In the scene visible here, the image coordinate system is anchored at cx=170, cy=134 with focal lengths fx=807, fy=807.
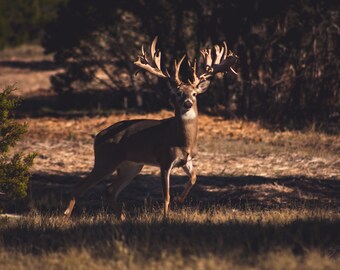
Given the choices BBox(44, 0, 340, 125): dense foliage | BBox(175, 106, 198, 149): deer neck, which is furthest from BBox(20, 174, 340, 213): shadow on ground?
BBox(44, 0, 340, 125): dense foliage

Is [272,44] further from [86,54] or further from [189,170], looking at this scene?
[189,170]

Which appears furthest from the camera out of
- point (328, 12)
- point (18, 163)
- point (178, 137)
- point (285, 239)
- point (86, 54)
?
point (86, 54)

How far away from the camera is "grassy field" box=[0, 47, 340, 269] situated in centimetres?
751

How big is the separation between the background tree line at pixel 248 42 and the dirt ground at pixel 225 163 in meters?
1.10

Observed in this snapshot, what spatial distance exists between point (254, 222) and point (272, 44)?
41.8 feet

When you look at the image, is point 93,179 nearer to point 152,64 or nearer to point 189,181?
point 189,181

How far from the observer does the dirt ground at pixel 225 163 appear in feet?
44.7

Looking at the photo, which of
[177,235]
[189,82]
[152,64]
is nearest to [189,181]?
[189,82]

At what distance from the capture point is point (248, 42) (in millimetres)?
21453

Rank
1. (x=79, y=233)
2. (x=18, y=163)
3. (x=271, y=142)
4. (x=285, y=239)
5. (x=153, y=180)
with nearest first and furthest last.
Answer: (x=285, y=239) < (x=79, y=233) < (x=18, y=163) < (x=153, y=180) < (x=271, y=142)

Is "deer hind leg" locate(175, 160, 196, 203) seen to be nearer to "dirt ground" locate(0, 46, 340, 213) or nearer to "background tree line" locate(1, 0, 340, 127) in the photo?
"dirt ground" locate(0, 46, 340, 213)

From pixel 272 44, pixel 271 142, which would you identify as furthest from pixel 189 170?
pixel 272 44

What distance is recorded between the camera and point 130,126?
12242 mm

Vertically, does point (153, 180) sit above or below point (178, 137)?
below
